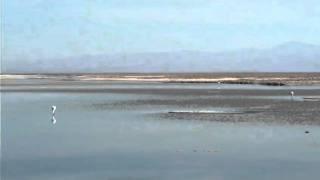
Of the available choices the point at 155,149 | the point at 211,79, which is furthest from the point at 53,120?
the point at 211,79

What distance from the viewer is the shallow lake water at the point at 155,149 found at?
44.2 feet

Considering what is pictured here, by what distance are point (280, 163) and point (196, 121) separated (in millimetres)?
11502

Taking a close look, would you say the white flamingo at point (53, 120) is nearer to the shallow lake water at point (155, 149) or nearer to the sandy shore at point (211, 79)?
the shallow lake water at point (155, 149)

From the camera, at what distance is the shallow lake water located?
1347 centimetres

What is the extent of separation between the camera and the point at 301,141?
18.6 metres

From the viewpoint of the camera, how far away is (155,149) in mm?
17125

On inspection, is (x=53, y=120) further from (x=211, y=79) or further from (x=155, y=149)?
(x=211, y=79)

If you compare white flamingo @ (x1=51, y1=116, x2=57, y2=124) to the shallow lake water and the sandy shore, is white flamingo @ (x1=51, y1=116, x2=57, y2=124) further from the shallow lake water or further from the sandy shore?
the sandy shore

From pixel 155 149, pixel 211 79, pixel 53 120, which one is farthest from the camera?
pixel 211 79

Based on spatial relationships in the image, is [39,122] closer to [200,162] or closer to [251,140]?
[251,140]

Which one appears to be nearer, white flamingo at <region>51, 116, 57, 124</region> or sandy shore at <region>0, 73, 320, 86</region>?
white flamingo at <region>51, 116, 57, 124</region>

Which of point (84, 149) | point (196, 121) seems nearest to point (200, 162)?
point (84, 149)

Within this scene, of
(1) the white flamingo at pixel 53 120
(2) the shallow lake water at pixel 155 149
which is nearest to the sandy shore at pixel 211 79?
(1) the white flamingo at pixel 53 120

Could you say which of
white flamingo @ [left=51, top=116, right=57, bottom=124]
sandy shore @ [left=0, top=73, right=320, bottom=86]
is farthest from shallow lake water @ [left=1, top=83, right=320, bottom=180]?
sandy shore @ [left=0, top=73, right=320, bottom=86]
